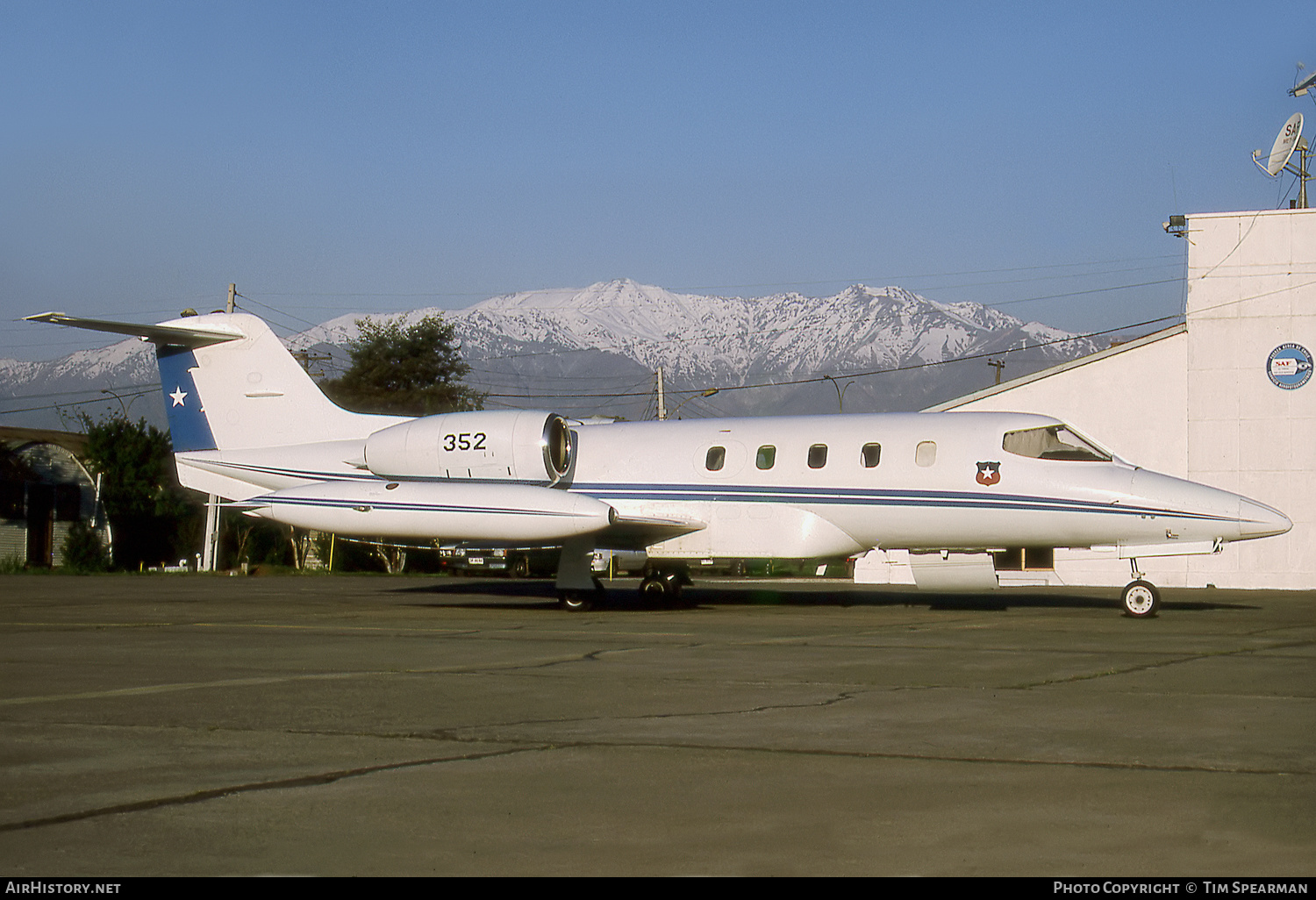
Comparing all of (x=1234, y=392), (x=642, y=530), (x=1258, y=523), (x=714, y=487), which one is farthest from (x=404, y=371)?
(x=1258, y=523)

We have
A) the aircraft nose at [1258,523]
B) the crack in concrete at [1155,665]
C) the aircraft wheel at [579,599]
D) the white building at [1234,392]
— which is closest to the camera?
the crack in concrete at [1155,665]

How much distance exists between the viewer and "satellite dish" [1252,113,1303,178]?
36.2 meters

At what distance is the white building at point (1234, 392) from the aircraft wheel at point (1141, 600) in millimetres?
12623

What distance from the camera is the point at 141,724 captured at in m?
8.38

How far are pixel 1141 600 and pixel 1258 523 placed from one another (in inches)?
77.5

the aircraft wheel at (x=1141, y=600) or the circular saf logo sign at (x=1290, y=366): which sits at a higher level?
the circular saf logo sign at (x=1290, y=366)

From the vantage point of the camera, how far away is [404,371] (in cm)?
6706

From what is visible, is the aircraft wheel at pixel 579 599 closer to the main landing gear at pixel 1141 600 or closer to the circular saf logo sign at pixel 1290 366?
the main landing gear at pixel 1141 600

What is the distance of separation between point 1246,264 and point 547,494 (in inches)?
836

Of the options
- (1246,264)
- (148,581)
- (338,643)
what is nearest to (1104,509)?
(338,643)

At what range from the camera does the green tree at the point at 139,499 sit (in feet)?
144

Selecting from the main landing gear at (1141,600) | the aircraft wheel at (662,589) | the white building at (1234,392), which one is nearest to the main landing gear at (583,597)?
the aircraft wheel at (662,589)

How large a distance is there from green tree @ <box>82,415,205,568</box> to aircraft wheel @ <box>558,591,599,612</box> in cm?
2662

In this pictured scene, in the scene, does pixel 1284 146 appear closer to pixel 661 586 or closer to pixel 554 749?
pixel 661 586
